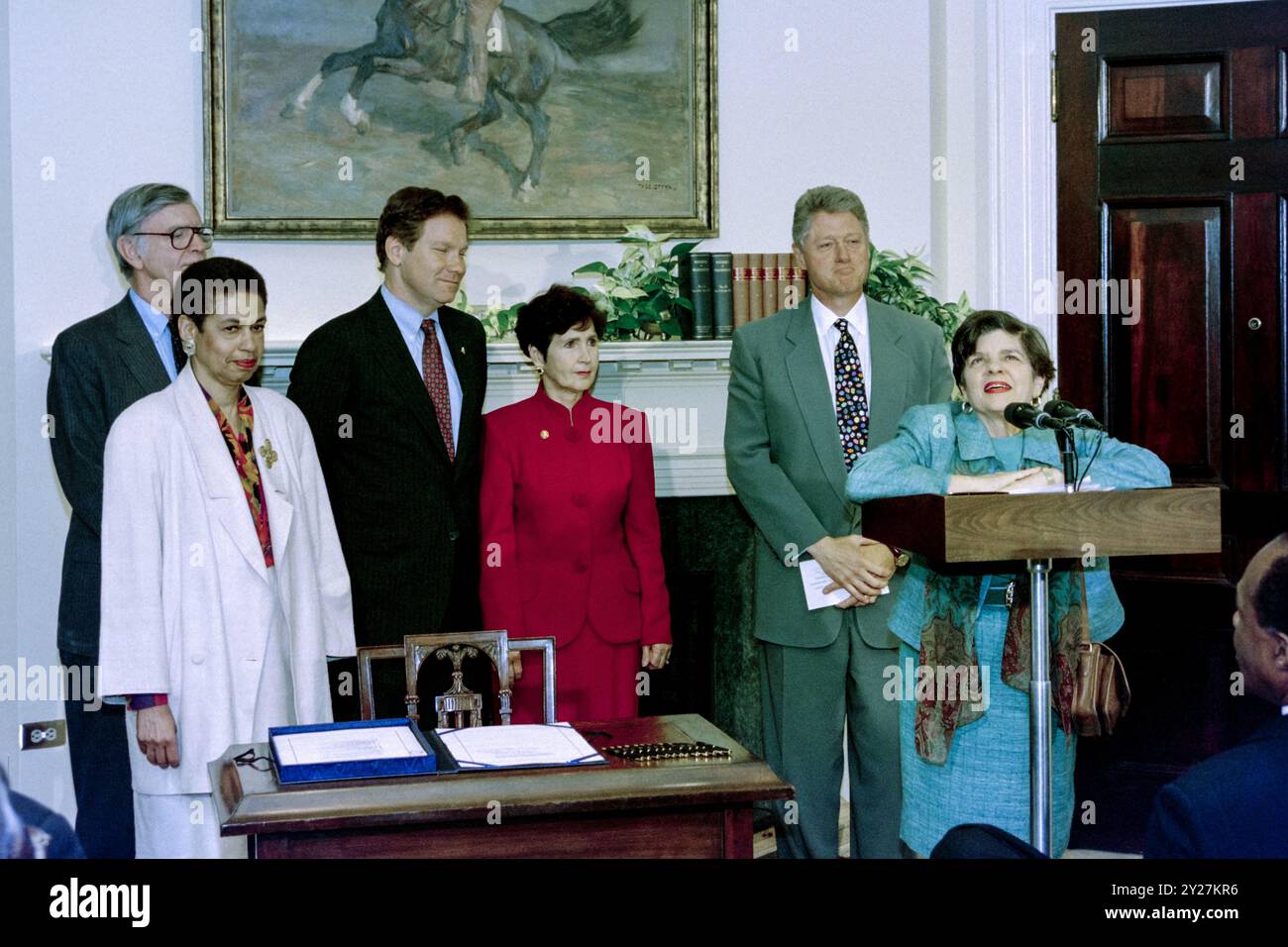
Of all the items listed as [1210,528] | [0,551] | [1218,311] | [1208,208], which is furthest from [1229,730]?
[0,551]

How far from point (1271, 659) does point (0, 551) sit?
3757 millimetres

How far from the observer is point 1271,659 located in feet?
5.58

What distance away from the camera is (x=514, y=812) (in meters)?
2.16

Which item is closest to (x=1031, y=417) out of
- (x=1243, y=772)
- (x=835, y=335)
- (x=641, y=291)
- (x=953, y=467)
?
(x=953, y=467)

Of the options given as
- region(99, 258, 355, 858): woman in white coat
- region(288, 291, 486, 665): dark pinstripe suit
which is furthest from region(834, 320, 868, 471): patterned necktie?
region(99, 258, 355, 858): woman in white coat

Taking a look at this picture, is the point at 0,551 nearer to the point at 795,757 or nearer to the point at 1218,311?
the point at 795,757

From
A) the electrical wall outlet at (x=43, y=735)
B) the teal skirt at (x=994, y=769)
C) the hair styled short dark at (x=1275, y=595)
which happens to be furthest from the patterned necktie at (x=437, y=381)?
the hair styled short dark at (x=1275, y=595)

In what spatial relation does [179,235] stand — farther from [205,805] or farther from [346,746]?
[346,746]

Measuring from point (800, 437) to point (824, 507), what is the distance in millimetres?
199

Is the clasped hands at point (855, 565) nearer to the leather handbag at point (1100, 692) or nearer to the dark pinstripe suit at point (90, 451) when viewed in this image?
the leather handbag at point (1100, 692)

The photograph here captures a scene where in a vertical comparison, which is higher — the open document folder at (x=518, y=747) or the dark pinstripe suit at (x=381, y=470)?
the dark pinstripe suit at (x=381, y=470)

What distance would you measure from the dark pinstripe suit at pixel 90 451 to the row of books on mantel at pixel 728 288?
1.65 m

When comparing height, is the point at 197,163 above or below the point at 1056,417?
above

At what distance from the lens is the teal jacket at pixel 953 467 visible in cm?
253
